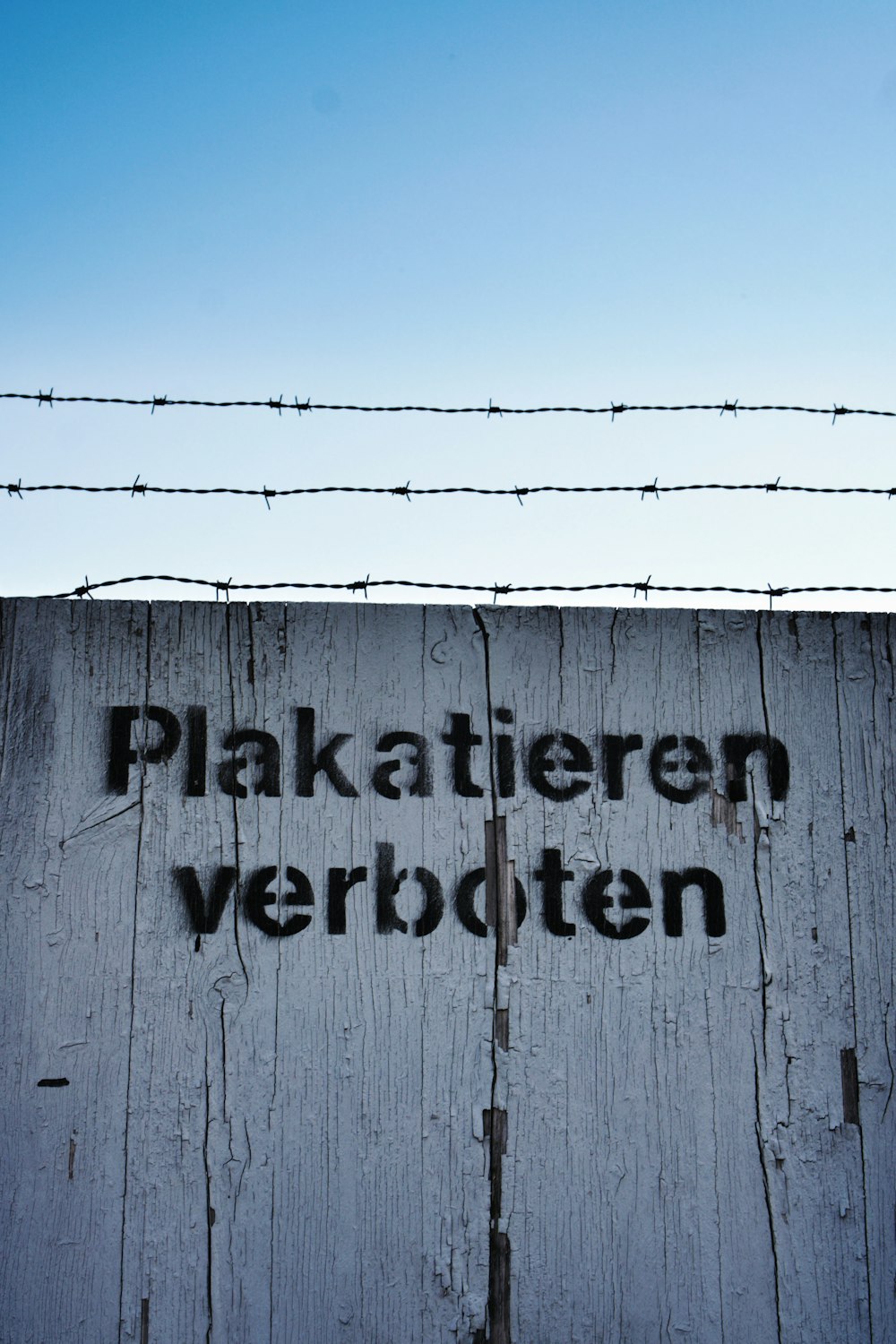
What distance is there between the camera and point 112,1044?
2.22 metres

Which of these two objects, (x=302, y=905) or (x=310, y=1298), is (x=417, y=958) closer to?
(x=302, y=905)

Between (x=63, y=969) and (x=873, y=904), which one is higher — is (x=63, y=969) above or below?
below

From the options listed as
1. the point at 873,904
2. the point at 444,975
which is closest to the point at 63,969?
the point at 444,975

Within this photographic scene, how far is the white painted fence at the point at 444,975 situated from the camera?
218 centimetres

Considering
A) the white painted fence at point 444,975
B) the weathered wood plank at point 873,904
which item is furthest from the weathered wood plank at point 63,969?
the weathered wood plank at point 873,904

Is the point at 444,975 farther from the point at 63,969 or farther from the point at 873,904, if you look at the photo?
the point at 873,904

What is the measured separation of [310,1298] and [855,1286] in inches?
48.3

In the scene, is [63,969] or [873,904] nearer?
[63,969]

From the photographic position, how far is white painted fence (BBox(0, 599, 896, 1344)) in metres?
2.18

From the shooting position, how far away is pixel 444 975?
7.53 feet

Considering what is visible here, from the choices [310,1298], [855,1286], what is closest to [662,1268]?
[855,1286]

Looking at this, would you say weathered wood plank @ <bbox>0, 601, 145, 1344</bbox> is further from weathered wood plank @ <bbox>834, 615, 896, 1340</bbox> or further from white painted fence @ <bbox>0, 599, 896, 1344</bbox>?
weathered wood plank @ <bbox>834, 615, 896, 1340</bbox>

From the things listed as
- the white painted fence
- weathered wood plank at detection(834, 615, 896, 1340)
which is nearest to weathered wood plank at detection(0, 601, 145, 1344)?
the white painted fence

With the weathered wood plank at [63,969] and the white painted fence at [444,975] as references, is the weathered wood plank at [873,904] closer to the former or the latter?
the white painted fence at [444,975]
